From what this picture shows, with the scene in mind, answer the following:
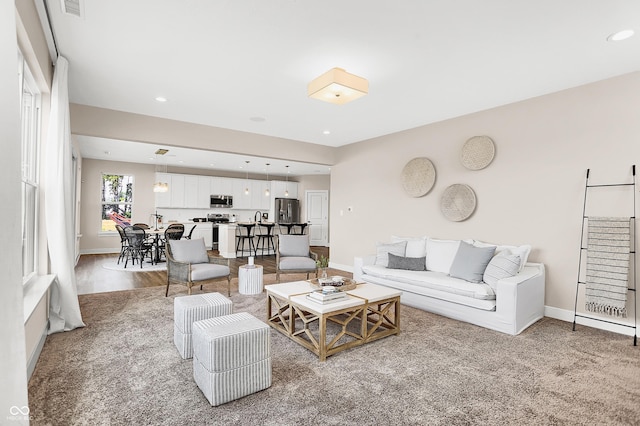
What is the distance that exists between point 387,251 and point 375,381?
272 centimetres

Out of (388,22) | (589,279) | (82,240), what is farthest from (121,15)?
(82,240)

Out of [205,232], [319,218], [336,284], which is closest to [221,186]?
[205,232]

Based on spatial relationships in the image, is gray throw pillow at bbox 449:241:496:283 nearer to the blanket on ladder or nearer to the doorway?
the blanket on ladder

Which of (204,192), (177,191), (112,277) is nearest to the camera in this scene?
(112,277)

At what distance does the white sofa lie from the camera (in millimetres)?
3432

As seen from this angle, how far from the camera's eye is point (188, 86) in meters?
3.84

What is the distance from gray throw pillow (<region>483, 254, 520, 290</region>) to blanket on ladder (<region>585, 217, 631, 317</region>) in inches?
28.9

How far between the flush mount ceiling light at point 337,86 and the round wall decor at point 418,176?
8.03 feet

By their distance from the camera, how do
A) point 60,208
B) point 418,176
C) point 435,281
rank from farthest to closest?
point 418,176
point 435,281
point 60,208

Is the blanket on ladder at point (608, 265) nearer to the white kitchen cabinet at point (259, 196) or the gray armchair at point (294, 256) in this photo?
the gray armchair at point (294, 256)

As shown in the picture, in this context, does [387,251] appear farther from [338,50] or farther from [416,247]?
[338,50]

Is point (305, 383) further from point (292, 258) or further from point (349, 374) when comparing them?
point (292, 258)

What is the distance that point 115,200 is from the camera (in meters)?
9.30

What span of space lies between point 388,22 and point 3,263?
107 inches
